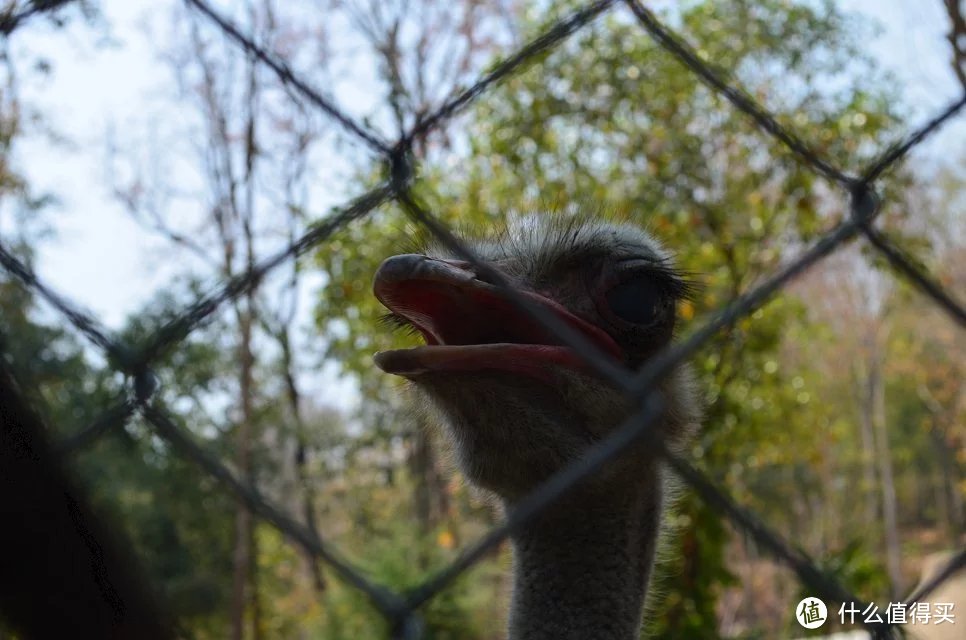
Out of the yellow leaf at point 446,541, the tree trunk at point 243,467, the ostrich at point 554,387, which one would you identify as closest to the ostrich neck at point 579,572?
the ostrich at point 554,387

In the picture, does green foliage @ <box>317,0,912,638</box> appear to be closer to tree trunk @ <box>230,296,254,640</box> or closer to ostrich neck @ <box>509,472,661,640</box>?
tree trunk @ <box>230,296,254,640</box>

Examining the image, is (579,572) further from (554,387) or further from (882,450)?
(882,450)

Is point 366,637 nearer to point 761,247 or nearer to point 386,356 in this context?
point 761,247

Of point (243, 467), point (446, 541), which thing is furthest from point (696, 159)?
point (243, 467)

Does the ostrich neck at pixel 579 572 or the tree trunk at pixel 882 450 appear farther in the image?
the tree trunk at pixel 882 450

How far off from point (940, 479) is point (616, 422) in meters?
20.1

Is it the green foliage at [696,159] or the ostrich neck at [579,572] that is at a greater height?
the green foliage at [696,159]

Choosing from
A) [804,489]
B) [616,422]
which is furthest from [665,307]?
[804,489]

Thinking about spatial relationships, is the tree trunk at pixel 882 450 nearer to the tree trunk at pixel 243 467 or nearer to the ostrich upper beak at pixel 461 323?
the tree trunk at pixel 243 467

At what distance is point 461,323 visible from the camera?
38.5 inches

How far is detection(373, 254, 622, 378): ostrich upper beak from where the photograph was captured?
0.88 m

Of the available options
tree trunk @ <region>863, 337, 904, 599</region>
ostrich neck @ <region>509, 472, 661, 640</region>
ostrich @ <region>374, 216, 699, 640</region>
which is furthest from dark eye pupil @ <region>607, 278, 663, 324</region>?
tree trunk @ <region>863, 337, 904, 599</region>

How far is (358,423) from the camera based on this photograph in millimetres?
9547

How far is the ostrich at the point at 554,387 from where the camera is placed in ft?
3.10
